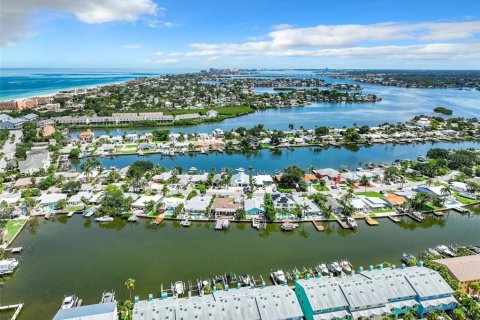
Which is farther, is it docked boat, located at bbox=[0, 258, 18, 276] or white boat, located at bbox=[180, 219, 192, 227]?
white boat, located at bbox=[180, 219, 192, 227]

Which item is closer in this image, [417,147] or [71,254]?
[71,254]

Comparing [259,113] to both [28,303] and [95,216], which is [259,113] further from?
[28,303]

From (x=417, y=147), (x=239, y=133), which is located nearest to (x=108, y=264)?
(x=239, y=133)

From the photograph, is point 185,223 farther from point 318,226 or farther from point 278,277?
point 318,226

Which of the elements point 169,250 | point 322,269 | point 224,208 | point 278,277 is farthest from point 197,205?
point 322,269

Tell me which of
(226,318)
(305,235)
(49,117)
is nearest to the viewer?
(226,318)

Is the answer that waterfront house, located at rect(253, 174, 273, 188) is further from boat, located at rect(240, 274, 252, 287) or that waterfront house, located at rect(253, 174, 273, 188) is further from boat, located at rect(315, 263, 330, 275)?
boat, located at rect(240, 274, 252, 287)

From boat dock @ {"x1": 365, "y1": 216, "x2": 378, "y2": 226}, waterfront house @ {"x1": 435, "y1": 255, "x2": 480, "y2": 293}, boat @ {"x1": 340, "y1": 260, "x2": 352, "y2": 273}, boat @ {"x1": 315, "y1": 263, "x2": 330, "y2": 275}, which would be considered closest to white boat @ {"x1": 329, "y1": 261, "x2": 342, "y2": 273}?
boat @ {"x1": 340, "y1": 260, "x2": 352, "y2": 273}

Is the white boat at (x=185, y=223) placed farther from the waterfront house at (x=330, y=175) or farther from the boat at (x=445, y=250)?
the boat at (x=445, y=250)

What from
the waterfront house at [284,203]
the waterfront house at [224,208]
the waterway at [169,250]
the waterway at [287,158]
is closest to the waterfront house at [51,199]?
the waterway at [169,250]
